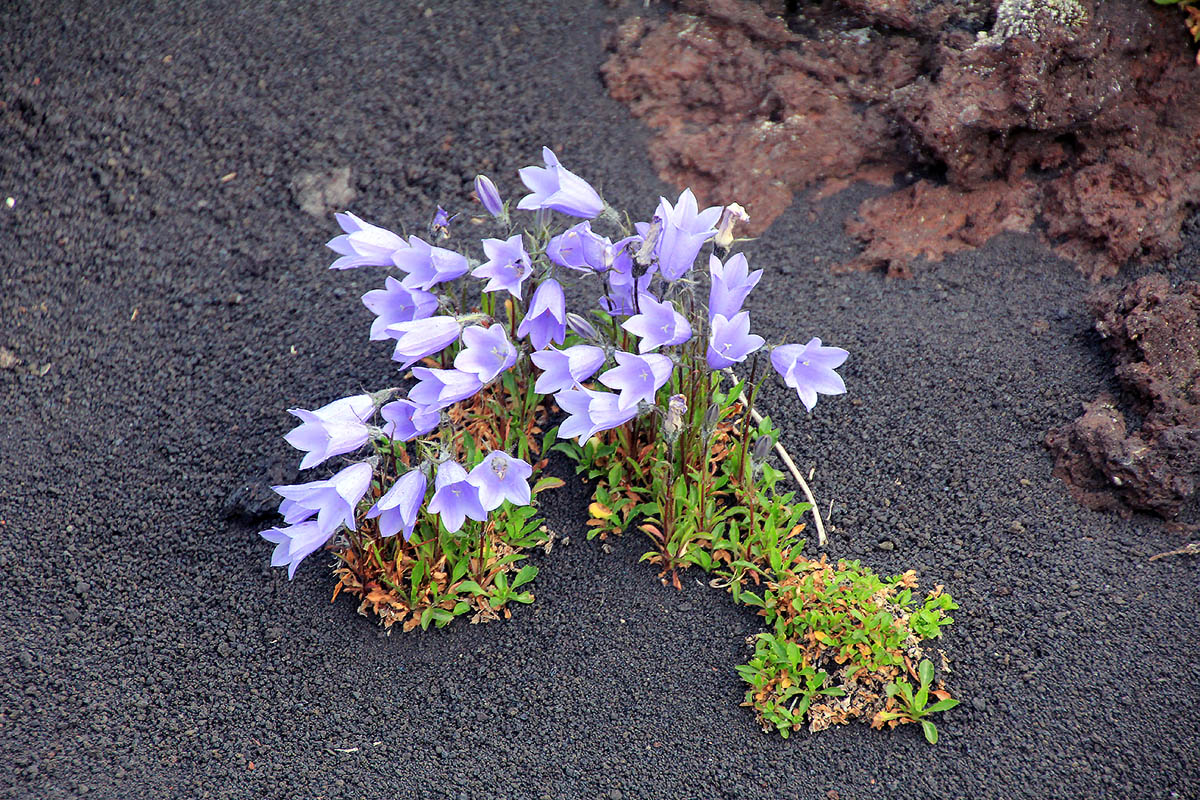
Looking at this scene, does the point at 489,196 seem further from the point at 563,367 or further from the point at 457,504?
the point at 457,504

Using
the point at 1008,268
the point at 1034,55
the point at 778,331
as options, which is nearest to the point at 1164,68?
the point at 1034,55

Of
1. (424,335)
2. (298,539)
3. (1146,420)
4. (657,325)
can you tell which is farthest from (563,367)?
(1146,420)

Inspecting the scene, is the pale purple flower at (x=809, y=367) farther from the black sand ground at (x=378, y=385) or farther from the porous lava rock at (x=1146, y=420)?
the porous lava rock at (x=1146, y=420)

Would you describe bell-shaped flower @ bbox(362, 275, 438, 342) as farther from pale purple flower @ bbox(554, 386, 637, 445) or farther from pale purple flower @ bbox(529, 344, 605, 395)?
pale purple flower @ bbox(554, 386, 637, 445)

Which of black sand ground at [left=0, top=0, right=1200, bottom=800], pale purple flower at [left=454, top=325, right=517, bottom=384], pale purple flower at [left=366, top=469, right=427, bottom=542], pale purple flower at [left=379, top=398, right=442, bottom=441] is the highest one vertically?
pale purple flower at [left=454, top=325, right=517, bottom=384]

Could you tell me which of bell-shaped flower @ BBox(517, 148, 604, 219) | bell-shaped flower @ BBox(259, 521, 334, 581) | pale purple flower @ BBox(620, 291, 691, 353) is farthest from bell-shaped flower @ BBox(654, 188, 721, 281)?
bell-shaped flower @ BBox(259, 521, 334, 581)

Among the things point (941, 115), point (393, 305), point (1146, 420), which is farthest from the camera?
point (941, 115)

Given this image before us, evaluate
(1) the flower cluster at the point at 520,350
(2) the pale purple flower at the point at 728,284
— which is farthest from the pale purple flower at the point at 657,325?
(2) the pale purple flower at the point at 728,284
